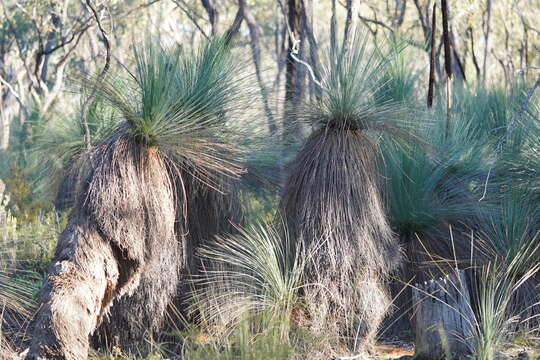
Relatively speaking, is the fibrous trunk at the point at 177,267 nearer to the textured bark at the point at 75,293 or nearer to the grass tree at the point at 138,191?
the grass tree at the point at 138,191

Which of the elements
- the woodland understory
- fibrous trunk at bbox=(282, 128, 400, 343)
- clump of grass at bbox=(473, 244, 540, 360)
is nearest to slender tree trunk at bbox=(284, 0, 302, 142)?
the woodland understory

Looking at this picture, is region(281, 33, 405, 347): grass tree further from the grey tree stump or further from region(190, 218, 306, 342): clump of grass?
the grey tree stump

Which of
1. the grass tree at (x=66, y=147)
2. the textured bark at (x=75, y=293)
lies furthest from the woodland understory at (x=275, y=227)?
the grass tree at (x=66, y=147)

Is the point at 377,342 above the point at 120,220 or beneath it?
beneath

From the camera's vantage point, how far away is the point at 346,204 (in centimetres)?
544

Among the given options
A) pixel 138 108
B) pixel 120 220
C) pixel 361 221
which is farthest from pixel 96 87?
pixel 361 221

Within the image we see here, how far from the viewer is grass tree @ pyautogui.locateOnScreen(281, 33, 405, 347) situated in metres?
5.39

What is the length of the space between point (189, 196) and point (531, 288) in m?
2.69

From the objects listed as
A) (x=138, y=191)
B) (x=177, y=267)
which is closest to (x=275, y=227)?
(x=177, y=267)

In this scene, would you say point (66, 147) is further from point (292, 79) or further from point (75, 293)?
point (75, 293)

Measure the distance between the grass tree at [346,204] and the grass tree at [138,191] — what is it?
1.96 feet

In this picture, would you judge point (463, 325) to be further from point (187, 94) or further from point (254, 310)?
point (187, 94)

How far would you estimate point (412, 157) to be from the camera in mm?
6352

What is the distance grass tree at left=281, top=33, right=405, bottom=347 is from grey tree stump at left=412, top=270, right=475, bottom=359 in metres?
0.41
